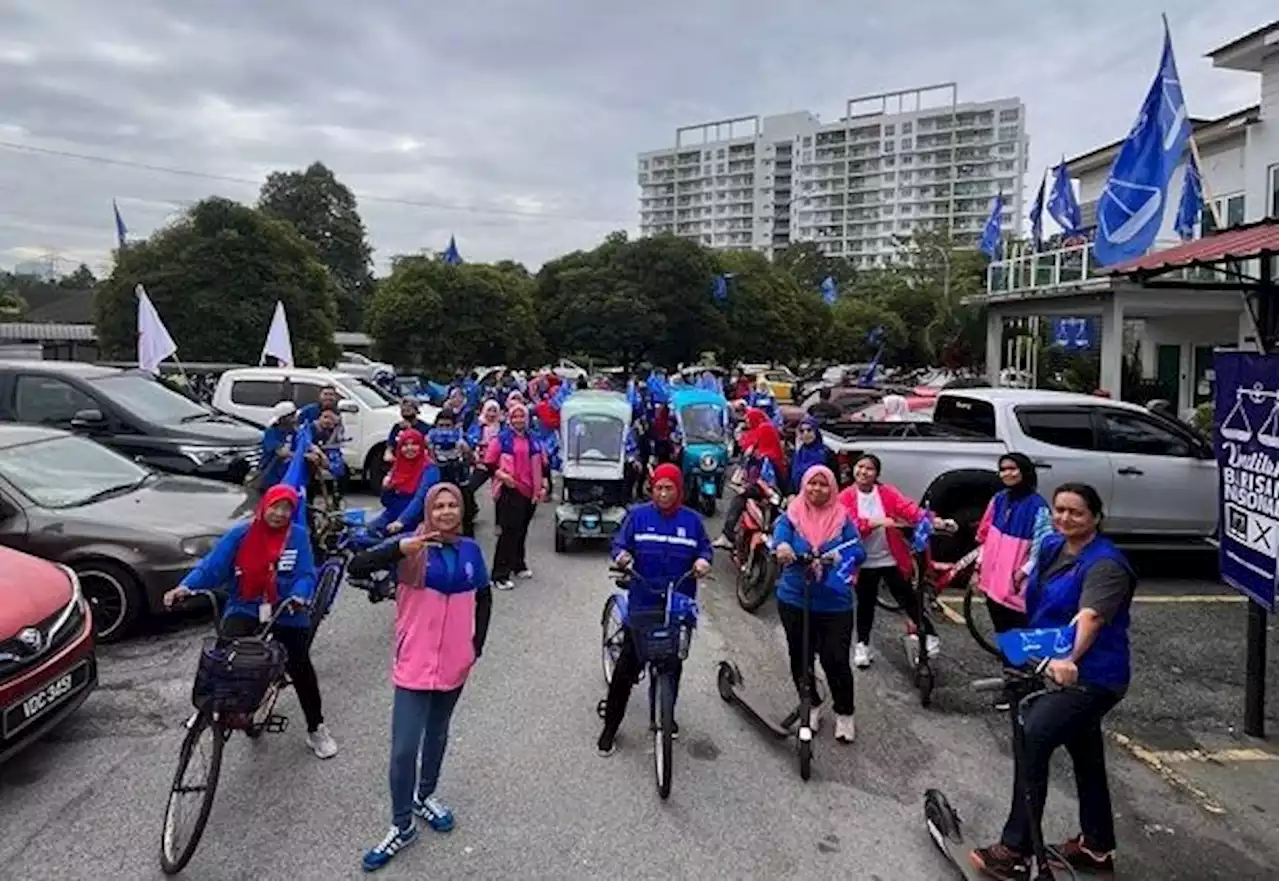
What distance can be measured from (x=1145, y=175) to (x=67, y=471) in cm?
1073

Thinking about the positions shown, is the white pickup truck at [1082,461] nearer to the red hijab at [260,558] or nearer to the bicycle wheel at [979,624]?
the bicycle wheel at [979,624]

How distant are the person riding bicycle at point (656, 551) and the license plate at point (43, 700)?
2735 mm

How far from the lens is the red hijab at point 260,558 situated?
4.55m

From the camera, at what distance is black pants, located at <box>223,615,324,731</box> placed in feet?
14.9

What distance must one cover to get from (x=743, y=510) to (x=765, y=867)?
5088 millimetres

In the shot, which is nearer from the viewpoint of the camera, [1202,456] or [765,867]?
[765,867]

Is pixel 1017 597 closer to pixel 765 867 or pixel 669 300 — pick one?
pixel 765 867

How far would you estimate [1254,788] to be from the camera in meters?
5.04

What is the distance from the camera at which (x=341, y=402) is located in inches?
535

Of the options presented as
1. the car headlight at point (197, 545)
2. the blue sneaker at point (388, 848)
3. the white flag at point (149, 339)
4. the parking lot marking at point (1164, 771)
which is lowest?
the parking lot marking at point (1164, 771)

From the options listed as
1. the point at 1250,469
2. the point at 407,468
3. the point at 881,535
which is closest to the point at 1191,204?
the point at 1250,469

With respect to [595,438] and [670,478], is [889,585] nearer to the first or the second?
[670,478]

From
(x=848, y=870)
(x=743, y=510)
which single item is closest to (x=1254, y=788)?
(x=848, y=870)

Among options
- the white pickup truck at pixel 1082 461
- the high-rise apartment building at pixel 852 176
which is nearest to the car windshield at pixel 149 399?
the white pickup truck at pixel 1082 461
